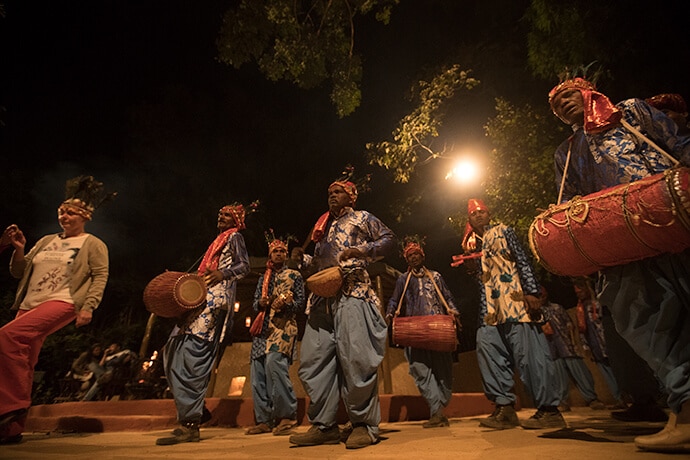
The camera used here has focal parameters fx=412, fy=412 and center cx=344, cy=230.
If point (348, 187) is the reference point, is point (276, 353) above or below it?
below

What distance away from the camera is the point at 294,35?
8672mm

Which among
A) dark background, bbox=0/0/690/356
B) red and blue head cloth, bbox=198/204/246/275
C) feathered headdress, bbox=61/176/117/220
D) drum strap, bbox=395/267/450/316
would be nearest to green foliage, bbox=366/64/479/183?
dark background, bbox=0/0/690/356

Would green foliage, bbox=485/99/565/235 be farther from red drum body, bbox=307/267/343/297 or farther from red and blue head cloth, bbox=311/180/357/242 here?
red drum body, bbox=307/267/343/297

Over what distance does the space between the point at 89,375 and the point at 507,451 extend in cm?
1103

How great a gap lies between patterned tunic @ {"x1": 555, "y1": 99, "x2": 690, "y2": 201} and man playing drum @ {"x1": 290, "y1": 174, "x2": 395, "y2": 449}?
1.46 meters

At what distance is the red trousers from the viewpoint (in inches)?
130

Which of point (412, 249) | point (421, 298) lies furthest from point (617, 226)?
point (412, 249)

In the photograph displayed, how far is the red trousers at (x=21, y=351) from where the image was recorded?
130 inches

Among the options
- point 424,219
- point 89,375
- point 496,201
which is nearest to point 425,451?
point 496,201

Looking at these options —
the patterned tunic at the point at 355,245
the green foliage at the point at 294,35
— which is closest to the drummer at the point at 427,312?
the patterned tunic at the point at 355,245

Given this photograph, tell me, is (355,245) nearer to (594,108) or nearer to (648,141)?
(594,108)

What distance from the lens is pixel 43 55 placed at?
47.1ft

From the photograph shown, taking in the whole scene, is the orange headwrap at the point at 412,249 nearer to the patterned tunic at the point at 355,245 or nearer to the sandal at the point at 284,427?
the patterned tunic at the point at 355,245

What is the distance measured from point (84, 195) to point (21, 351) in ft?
5.43
